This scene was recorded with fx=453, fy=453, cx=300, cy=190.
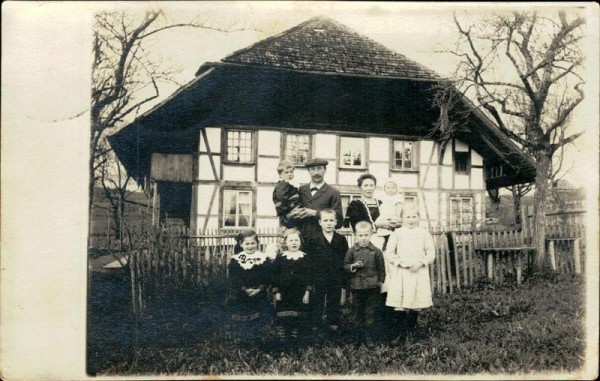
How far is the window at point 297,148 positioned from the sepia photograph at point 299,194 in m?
0.03

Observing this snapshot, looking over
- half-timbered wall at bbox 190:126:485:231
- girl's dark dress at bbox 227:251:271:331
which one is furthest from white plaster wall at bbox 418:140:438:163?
girl's dark dress at bbox 227:251:271:331

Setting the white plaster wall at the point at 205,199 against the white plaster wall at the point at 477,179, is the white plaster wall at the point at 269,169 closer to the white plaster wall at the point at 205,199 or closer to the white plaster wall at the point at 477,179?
the white plaster wall at the point at 205,199

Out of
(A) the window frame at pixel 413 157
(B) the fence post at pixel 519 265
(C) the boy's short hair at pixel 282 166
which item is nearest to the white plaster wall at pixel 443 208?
(A) the window frame at pixel 413 157

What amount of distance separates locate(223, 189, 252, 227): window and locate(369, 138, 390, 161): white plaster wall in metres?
1.30

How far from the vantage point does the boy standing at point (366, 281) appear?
159 inches

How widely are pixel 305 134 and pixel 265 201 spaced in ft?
2.71

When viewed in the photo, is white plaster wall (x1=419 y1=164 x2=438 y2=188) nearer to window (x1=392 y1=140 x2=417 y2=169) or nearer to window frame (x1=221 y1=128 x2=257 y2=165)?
window (x1=392 y1=140 x2=417 y2=169)

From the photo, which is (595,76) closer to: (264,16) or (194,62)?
(264,16)

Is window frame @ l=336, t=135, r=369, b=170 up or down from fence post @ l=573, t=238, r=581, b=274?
up

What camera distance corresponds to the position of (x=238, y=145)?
15.1 ft

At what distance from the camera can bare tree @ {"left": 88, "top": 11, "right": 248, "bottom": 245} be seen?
399 centimetres

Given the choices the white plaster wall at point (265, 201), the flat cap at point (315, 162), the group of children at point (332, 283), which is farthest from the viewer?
the flat cap at point (315, 162)

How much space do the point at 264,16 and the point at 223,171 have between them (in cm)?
156

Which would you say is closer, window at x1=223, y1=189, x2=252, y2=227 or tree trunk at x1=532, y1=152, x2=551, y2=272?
window at x1=223, y1=189, x2=252, y2=227
